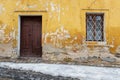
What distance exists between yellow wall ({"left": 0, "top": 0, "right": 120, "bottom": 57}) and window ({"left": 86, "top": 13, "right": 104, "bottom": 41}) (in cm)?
27

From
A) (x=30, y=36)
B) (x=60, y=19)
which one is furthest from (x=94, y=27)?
(x=30, y=36)

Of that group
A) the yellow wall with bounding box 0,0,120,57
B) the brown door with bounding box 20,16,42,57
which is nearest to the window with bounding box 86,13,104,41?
the yellow wall with bounding box 0,0,120,57

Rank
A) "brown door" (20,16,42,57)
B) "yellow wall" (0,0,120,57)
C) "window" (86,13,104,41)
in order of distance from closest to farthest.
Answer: "yellow wall" (0,0,120,57) → "window" (86,13,104,41) → "brown door" (20,16,42,57)

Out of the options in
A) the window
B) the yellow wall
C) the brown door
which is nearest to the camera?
the yellow wall

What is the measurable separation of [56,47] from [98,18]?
2.14 m

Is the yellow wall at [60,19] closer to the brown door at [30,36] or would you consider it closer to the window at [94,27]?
the window at [94,27]

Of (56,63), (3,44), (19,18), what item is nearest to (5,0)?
(19,18)

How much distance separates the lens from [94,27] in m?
11.4

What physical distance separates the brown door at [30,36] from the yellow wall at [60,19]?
39 cm

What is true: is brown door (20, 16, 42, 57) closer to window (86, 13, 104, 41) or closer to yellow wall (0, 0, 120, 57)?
yellow wall (0, 0, 120, 57)

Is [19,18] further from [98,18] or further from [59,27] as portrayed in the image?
[98,18]

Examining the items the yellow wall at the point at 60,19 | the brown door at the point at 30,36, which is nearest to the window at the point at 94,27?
the yellow wall at the point at 60,19

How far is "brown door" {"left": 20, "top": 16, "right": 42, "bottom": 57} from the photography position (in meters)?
11.7

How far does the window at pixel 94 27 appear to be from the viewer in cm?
1138
